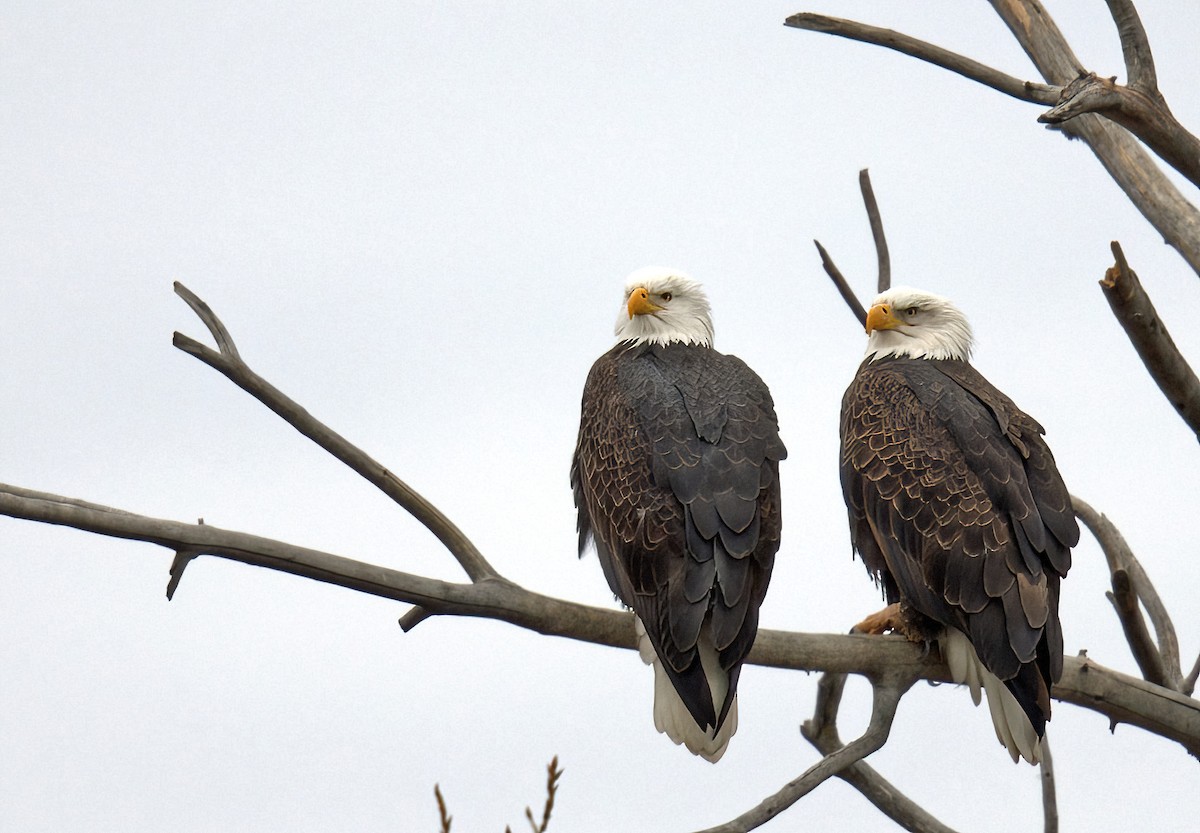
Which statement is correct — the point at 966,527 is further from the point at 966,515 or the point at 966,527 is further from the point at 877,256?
the point at 877,256

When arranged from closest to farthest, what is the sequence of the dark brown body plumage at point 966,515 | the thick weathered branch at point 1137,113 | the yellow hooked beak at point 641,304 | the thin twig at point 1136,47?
the thick weathered branch at point 1137,113, the thin twig at point 1136,47, the dark brown body plumage at point 966,515, the yellow hooked beak at point 641,304

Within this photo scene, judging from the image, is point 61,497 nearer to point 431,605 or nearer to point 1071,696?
point 431,605

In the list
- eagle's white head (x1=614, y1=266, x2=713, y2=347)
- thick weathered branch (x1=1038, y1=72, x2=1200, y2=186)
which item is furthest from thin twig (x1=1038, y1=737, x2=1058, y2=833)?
thick weathered branch (x1=1038, y1=72, x2=1200, y2=186)

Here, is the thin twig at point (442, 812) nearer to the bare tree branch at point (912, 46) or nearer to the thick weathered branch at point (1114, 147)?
the bare tree branch at point (912, 46)

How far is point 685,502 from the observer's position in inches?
215

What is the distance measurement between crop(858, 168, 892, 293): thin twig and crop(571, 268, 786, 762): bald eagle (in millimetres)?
1502

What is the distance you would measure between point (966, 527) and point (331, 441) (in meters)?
2.36

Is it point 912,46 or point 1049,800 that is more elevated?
point 912,46

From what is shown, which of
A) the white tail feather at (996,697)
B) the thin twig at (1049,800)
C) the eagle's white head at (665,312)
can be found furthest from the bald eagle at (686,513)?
the thin twig at (1049,800)

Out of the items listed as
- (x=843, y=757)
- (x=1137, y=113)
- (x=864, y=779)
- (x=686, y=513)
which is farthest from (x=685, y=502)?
(x=1137, y=113)

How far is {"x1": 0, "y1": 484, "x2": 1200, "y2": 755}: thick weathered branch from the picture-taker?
4.42 m

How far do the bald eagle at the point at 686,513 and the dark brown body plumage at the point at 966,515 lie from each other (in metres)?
0.52

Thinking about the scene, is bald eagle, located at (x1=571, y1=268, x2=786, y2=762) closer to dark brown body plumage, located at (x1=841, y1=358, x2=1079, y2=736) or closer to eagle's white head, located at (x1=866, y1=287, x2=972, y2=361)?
dark brown body plumage, located at (x1=841, y1=358, x2=1079, y2=736)

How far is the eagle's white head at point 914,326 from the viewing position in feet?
23.0
